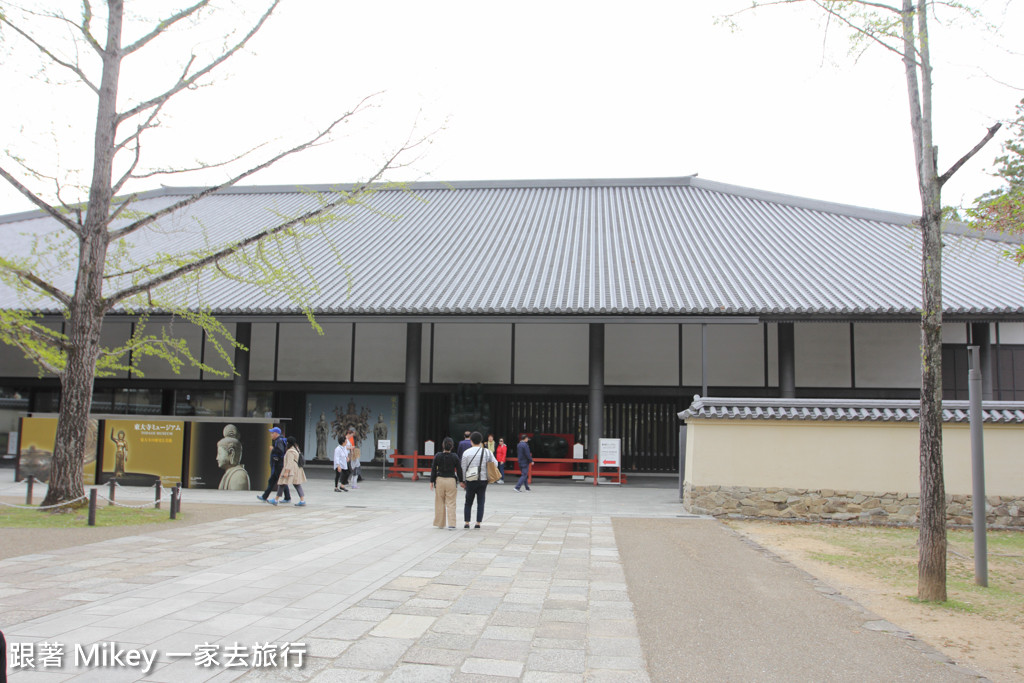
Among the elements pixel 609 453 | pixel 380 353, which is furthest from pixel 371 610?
pixel 380 353

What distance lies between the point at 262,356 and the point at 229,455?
21.1ft

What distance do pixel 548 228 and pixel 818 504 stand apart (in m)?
13.8

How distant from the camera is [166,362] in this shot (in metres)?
21.6

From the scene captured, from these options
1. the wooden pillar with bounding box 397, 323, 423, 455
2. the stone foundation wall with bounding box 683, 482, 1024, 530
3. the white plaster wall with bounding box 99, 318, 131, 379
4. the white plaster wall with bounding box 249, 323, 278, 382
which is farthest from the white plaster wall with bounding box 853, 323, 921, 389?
the white plaster wall with bounding box 99, 318, 131, 379

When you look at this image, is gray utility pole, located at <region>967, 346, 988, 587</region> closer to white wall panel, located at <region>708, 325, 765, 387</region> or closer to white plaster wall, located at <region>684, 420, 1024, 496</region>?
white plaster wall, located at <region>684, 420, 1024, 496</region>

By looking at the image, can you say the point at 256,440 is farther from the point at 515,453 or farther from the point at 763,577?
the point at 763,577

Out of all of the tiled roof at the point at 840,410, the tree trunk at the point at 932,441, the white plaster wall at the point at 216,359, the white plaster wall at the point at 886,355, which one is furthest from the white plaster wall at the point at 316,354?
the tree trunk at the point at 932,441

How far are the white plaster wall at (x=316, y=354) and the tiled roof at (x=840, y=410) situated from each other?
11450 mm

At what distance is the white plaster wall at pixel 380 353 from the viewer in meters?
20.6

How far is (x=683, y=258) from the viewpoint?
20547 millimetres

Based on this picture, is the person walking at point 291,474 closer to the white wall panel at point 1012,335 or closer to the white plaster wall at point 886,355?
the white plaster wall at point 886,355

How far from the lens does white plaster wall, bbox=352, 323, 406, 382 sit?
20.6 meters

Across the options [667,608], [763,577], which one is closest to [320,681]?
[667,608]

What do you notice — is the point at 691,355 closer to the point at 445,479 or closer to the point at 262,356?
the point at 445,479
